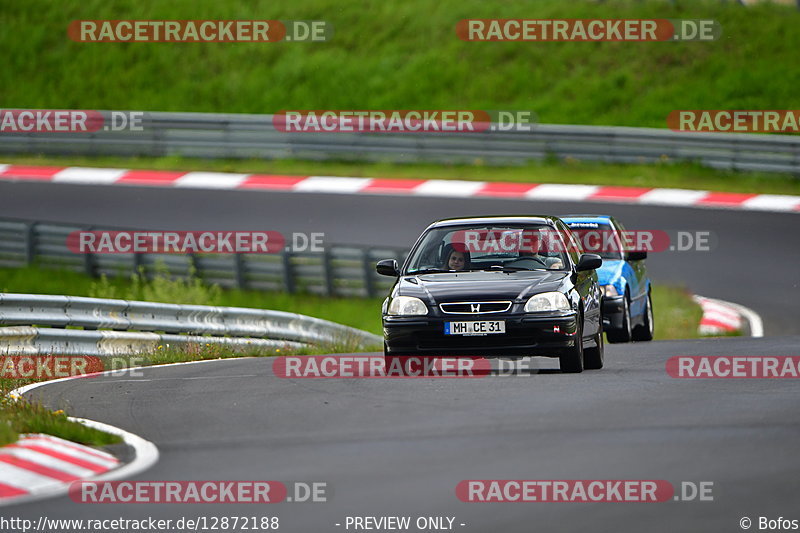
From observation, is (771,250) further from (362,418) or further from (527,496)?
(527,496)

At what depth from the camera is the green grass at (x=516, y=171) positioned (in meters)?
30.1

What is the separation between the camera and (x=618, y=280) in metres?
17.7

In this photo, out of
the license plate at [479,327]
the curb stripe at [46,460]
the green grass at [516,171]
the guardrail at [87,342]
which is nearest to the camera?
the curb stripe at [46,460]

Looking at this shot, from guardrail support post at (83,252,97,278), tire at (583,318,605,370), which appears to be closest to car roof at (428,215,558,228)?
tire at (583,318,605,370)

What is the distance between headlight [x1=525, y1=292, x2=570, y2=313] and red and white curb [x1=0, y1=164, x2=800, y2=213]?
16063mm

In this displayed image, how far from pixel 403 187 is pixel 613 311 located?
1294 cm

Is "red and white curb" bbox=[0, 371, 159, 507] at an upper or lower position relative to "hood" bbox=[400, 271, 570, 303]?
lower

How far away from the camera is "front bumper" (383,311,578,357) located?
12312 millimetres

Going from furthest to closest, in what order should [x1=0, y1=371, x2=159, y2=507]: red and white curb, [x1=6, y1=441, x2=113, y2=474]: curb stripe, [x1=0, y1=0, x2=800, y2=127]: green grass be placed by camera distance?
[x1=0, y1=0, x2=800, y2=127]: green grass, [x1=6, y1=441, x2=113, y2=474]: curb stripe, [x1=0, y1=371, x2=159, y2=507]: red and white curb

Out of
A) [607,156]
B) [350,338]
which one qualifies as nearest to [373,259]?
[350,338]

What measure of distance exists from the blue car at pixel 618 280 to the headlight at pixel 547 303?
526cm

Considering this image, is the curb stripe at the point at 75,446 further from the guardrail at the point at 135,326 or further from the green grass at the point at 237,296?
the green grass at the point at 237,296

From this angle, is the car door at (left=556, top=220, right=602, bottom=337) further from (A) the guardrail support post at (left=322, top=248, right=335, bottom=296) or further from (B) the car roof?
(A) the guardrail support post at (left=322, top=248, right=335, bottom=296)

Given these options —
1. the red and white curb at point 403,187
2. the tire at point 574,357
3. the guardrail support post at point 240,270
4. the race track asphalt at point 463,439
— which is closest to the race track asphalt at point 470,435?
the race track asphalt at point 463,439
